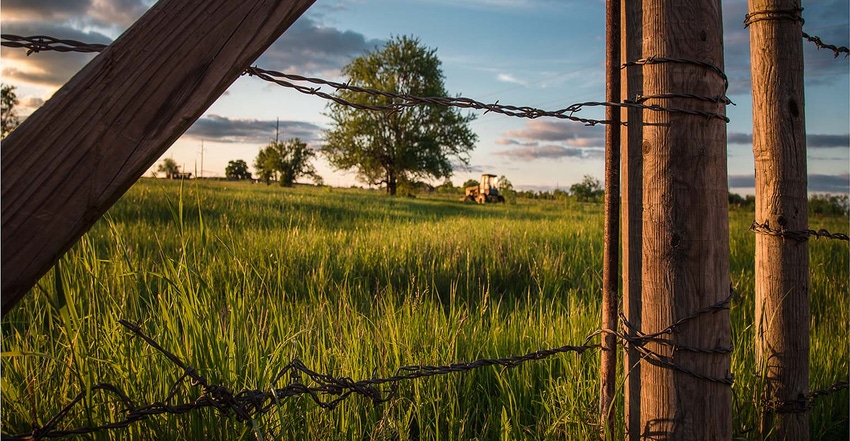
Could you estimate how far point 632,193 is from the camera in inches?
79.2

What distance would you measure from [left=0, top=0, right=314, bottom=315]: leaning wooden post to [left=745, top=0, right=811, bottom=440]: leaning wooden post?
8.87ft

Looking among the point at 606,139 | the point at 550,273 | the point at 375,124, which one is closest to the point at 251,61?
the point at 606,139

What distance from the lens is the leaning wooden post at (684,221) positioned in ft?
6.25

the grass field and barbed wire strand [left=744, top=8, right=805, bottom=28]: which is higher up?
barbed wire strand [left=744, top=8, right=805, bottom=28]

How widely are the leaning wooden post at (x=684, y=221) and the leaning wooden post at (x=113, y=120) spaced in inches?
52.7

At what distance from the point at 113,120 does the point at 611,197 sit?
1.73 meters

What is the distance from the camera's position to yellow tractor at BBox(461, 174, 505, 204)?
39.2m

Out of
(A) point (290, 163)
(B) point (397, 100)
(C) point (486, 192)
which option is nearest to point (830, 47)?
(B) point (397, 100)

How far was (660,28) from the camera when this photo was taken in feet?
6.28

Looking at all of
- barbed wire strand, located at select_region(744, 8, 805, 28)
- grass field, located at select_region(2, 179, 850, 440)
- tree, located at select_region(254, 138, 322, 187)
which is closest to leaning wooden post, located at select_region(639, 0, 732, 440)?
grass field, located at select_region(2, 179, 850, 440)

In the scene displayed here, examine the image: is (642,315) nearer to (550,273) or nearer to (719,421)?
(719,421)

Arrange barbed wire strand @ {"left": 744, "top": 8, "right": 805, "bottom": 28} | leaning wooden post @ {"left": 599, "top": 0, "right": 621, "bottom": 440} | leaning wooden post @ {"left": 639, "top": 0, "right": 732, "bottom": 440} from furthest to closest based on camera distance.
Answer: barbed wire strand @ {"left": 744, "top": 8, "right": 805, "bottom": 28}
leaning wooden post @ {"left": 599, "top": 0, "right": 621, "bottom": 440}
leaning wooden post @ {"left": 639, "top": 0, "right": 732, "bottom": 440}

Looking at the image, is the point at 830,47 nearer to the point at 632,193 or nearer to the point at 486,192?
the point at 632,193

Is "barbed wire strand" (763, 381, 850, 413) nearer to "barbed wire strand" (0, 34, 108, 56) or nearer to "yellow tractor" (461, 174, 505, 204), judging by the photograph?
"barbed wire strand" (0, 34, 108, 56)
